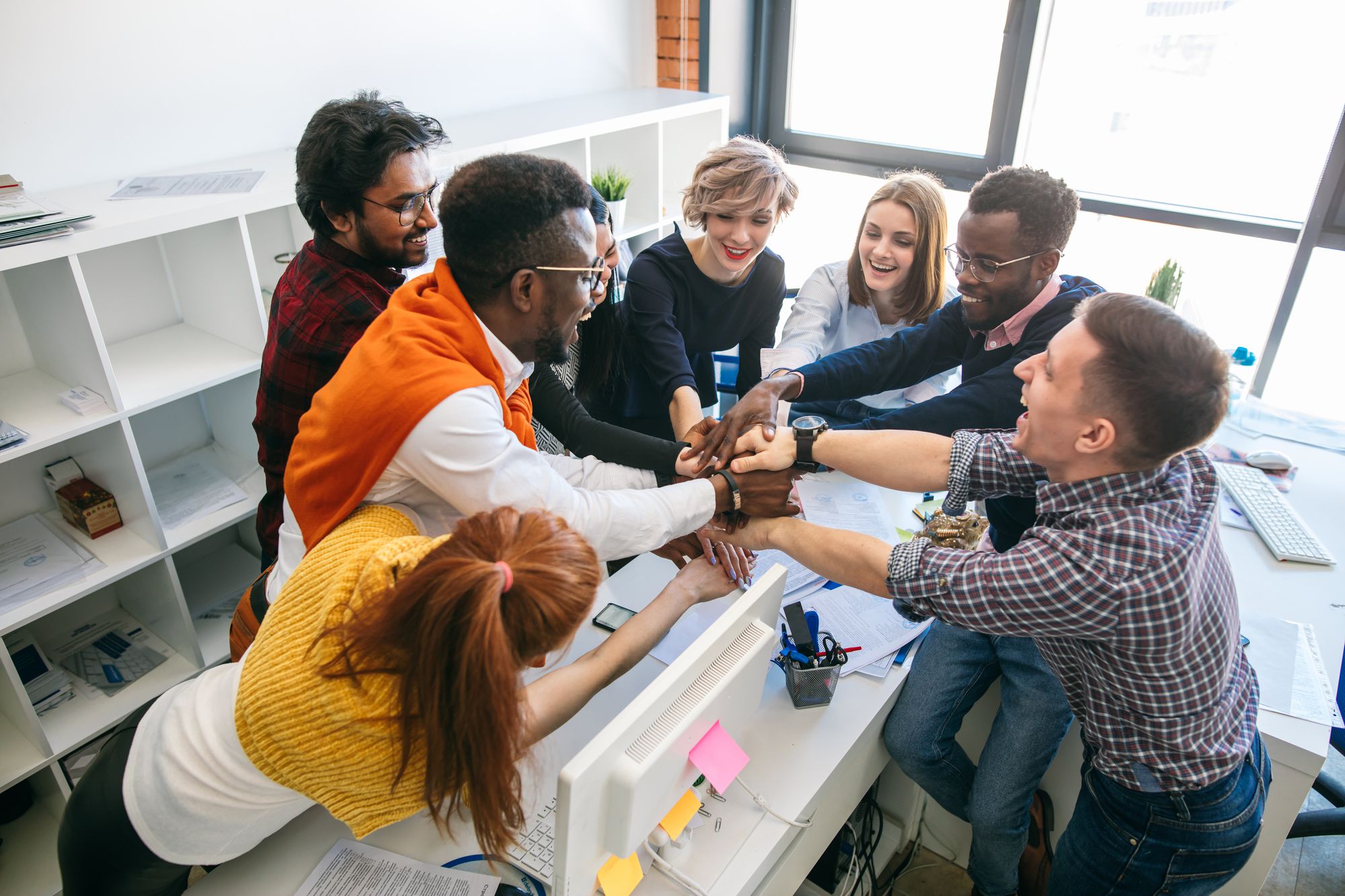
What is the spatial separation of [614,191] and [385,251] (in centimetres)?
155

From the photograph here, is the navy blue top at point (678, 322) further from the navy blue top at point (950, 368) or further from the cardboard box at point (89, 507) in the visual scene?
the cardboard box at point (89, 507)

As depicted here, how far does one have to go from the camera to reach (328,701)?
105cm

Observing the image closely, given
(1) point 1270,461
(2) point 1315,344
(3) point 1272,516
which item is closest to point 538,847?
(3) point 1272,516

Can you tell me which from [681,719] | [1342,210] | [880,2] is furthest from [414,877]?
[880,2]

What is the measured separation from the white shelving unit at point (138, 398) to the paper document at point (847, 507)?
1.44 m

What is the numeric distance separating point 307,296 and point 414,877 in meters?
1.14

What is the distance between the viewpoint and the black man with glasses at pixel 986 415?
168 centimetres

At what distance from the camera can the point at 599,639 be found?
5.50ft

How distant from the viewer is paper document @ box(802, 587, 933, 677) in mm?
1674

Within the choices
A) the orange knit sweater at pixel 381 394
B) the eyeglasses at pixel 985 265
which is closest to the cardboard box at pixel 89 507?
the orange knit sweater at pixel 381 394

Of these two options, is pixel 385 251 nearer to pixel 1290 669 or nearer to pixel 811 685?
pixel 811 685

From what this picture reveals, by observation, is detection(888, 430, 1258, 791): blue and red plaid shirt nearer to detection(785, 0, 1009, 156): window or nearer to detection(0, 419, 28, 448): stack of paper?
detection(0, 419, 28, 448): stack of paper

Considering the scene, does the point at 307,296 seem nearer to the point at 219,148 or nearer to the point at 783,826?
the point at 219,148

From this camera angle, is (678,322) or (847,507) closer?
(847,507)
